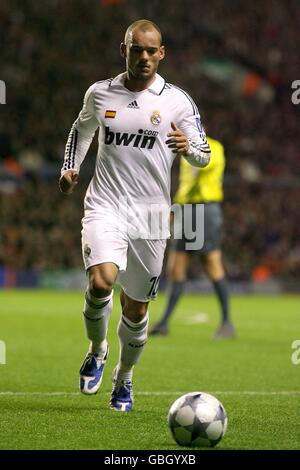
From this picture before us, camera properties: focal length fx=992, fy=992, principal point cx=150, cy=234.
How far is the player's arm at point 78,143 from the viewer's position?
5777mm

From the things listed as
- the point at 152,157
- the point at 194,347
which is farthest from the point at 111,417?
the point at 194,347

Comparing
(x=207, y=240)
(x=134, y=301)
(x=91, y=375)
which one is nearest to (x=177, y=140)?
(x=134, y=301)

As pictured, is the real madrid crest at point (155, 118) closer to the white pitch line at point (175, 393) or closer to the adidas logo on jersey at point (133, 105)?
the adidas logo on jersey at point (133, 105)

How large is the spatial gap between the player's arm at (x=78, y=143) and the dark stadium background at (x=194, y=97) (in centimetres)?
1588

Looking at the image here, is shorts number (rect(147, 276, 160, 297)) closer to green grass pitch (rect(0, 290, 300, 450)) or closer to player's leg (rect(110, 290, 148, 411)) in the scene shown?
player's leg (rect(110, 290, 148, 411))

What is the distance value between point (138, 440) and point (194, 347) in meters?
5.20

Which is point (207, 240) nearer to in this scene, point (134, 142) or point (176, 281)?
point (176, 281)

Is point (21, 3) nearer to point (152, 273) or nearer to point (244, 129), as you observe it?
point (244, 129)

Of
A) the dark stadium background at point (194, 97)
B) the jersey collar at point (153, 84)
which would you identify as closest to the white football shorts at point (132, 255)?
the jersey collar at point (153, 84)

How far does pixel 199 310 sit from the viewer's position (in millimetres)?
16172

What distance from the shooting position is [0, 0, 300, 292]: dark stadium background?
78.6 ft

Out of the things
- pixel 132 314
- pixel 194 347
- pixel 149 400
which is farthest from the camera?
pixel 194 347

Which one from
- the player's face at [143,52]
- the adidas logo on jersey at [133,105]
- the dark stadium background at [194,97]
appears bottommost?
the dark stadium background at [194,97]

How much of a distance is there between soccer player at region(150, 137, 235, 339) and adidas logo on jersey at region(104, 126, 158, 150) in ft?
15.9
